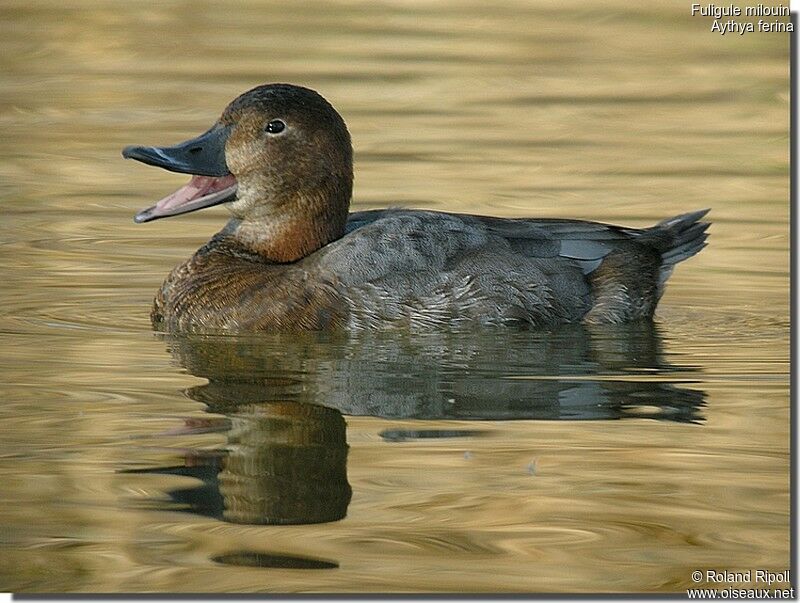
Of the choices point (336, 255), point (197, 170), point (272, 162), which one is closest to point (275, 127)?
point (272, 162)

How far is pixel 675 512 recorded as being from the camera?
5.38 meters

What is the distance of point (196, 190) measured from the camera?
7.70 metres

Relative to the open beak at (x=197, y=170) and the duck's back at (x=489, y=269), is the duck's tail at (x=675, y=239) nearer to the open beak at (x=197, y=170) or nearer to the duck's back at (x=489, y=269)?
Answer: the duck's back at (x=489, y=269)

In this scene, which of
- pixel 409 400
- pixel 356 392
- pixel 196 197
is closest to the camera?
pixel 409 400

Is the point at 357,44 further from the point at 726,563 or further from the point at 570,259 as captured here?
the point at 726,563

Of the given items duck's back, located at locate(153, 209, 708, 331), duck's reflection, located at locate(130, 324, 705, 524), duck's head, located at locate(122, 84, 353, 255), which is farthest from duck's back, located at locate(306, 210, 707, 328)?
duck's head, located at locate(122, 84, 353, 255)

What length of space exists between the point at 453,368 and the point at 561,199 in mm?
3562

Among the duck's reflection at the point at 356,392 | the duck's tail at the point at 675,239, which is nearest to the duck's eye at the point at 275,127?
the duck's reflection at the point at 356,392

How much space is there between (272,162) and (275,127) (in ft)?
0.48

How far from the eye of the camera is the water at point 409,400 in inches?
200

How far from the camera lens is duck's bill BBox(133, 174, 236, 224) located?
24.8 ft

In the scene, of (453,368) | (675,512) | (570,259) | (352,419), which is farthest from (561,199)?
(675,512)

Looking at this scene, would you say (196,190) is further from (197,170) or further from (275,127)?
(275,127)

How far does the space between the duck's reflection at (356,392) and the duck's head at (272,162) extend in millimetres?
628
